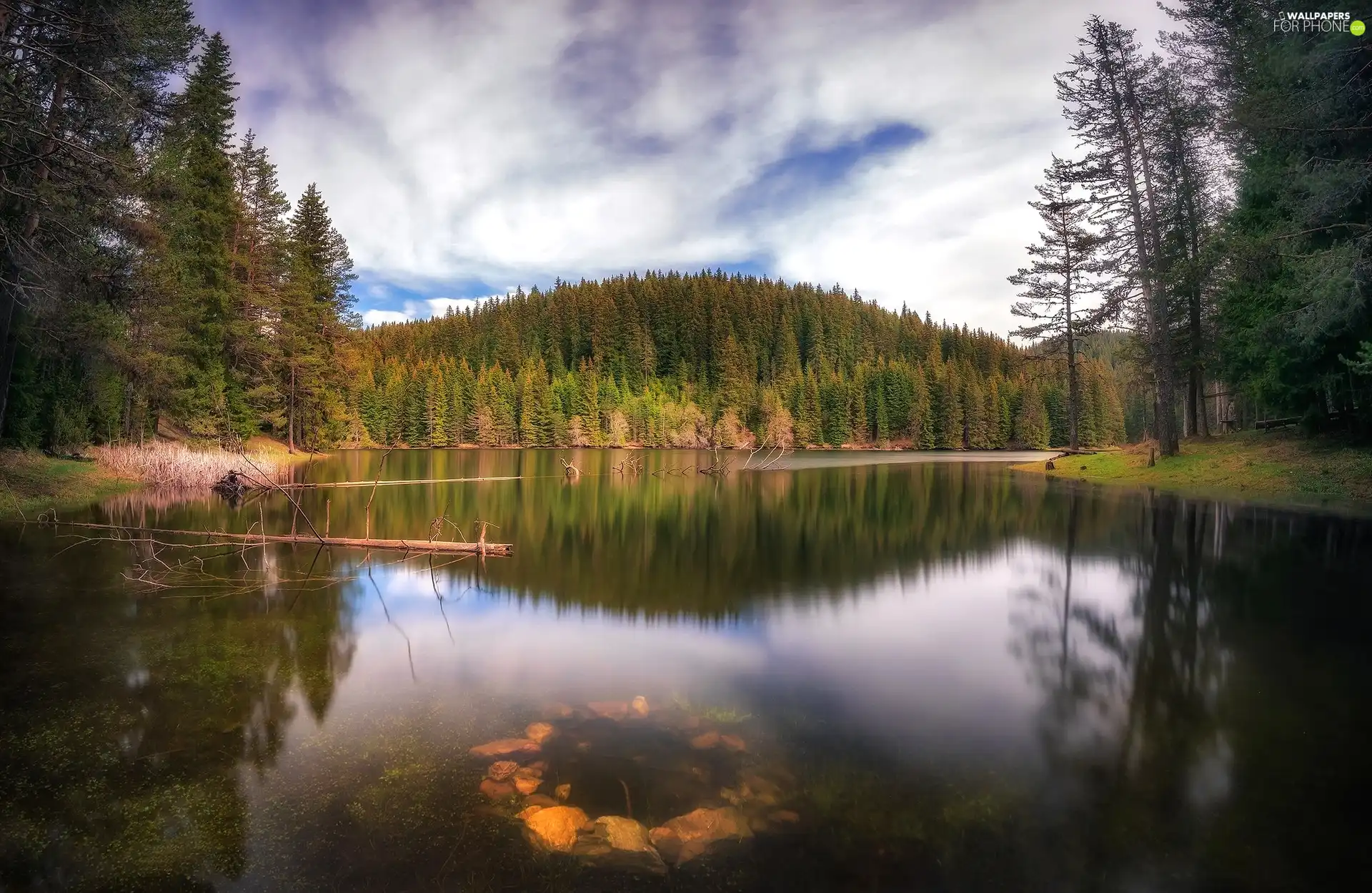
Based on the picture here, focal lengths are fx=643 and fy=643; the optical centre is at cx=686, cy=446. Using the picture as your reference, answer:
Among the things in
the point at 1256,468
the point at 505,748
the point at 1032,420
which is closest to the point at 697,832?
the point at 505,748

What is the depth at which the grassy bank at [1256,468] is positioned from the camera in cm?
1864

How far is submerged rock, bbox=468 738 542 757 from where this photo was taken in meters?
5.17

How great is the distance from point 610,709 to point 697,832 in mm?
2038

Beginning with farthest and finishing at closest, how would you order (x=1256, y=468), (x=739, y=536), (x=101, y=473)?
(x=101, y=473) < (x=1256, y=468) < (x=739, y=536)

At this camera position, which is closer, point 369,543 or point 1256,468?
point 369,543

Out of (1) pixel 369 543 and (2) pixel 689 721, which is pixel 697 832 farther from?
(1) pixel 369 543

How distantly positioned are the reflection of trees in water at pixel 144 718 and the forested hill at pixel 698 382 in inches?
2237

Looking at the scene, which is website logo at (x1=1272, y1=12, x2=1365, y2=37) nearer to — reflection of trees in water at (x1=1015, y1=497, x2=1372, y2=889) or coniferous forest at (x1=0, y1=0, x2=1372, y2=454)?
coniferous forest at (x1=0, y1=0, x2=1372, y2=454)

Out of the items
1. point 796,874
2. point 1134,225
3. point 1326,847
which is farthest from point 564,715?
point 1134,225

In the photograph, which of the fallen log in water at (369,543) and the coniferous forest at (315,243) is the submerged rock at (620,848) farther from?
the coniferous forest at (315,243)

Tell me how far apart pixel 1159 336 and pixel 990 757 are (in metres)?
26.4

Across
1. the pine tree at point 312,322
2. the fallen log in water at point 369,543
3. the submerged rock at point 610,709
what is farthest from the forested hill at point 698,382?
the submerged rock at point 610,709

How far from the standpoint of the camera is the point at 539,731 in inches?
219

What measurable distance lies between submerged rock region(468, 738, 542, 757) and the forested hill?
62151 mm
